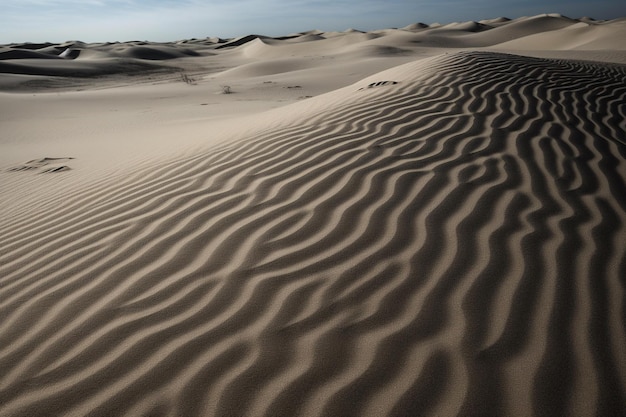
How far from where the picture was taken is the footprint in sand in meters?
5.78

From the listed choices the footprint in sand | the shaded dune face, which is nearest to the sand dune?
the shaded dune face

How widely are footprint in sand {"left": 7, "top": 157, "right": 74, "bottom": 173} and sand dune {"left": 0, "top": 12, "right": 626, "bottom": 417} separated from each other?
1.78m

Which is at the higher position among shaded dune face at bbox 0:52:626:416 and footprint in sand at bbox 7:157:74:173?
shaded dune face at bbox 0:52:626:416

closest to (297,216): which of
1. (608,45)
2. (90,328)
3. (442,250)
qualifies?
(442,250)

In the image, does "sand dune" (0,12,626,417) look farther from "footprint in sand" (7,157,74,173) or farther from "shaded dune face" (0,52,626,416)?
"footprint in sand" (7,157,74,173)

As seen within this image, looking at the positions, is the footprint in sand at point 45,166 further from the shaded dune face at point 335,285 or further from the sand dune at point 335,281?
the shaded dune face at point 335,285

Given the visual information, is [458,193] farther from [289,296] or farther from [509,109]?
→ [509,109]

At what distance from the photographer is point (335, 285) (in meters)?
2.18

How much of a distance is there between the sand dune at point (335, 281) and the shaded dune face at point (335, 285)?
0.03 ft

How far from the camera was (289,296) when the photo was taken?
213 centimetres

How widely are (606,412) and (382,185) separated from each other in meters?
1.91

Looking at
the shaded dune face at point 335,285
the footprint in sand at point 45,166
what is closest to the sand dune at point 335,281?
the shaded dune face at point 335,285

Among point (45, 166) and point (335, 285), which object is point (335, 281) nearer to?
point (335, 285)

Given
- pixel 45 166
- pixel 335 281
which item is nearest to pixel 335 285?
pixel 335 281
